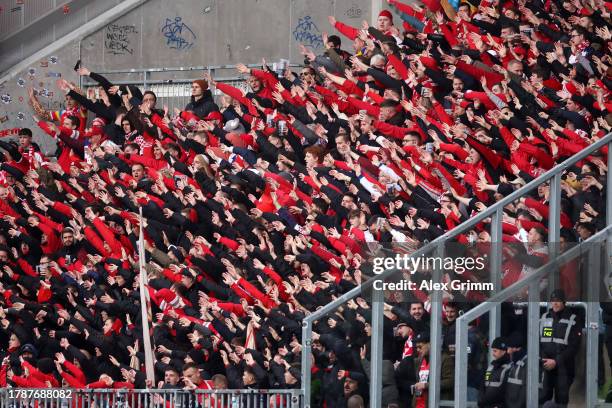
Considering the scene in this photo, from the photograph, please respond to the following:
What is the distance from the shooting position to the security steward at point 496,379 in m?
10.9

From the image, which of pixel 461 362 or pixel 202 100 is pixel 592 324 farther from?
pixel 202 100

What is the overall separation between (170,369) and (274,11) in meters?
9.34

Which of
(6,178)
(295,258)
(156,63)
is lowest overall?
(295,258)

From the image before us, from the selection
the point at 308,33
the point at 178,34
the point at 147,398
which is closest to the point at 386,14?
the point at 308,33

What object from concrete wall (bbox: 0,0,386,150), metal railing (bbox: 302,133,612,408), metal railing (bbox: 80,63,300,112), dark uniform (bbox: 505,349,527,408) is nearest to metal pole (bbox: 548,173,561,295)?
metal railing (bbox: 302,133,612,408)

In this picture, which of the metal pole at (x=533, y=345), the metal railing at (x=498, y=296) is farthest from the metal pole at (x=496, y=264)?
the metal pole at (x=533, y=345)

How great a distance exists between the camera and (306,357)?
40.3 ft

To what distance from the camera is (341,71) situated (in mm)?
20391

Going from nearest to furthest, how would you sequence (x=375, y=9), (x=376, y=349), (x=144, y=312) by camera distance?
(x=376, y=349)
(x=144, y=312)
(x=375, y=9)

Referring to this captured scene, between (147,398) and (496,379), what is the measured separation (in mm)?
4960

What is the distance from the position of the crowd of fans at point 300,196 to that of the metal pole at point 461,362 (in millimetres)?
71

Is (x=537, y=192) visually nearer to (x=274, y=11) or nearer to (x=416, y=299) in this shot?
(x=416, y=299)

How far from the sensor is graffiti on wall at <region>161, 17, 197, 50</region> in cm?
2480

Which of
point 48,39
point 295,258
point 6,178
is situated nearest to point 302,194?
point 295,258
